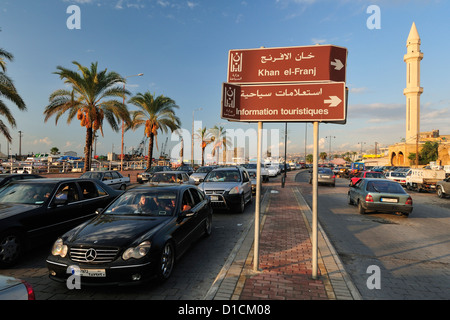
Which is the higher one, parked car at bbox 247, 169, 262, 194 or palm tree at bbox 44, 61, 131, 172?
palm tree at bbox 44, 61, 131, 172

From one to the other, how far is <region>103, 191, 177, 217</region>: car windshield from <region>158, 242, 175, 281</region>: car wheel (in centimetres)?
78

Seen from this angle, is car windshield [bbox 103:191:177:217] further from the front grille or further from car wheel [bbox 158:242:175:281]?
the front grille

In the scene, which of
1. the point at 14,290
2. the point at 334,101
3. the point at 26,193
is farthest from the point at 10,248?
the point at 334,101

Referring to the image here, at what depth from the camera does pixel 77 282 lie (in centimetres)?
385

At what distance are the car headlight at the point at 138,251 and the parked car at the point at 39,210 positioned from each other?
8.51ft

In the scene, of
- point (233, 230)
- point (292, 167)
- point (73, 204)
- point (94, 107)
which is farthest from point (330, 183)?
point (292, 167)

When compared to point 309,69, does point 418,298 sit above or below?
below

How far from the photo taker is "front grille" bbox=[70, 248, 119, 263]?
390 cm

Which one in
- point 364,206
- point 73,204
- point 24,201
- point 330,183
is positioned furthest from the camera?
point 330,183

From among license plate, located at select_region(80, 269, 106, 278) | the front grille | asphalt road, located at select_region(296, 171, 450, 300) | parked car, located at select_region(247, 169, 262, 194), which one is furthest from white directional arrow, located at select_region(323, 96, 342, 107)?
parked car, located at select_region(247, 169, 262, 194)

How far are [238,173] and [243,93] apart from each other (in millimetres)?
7185

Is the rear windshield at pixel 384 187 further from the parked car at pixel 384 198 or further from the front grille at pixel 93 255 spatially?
the front grille at pixel 93 255
